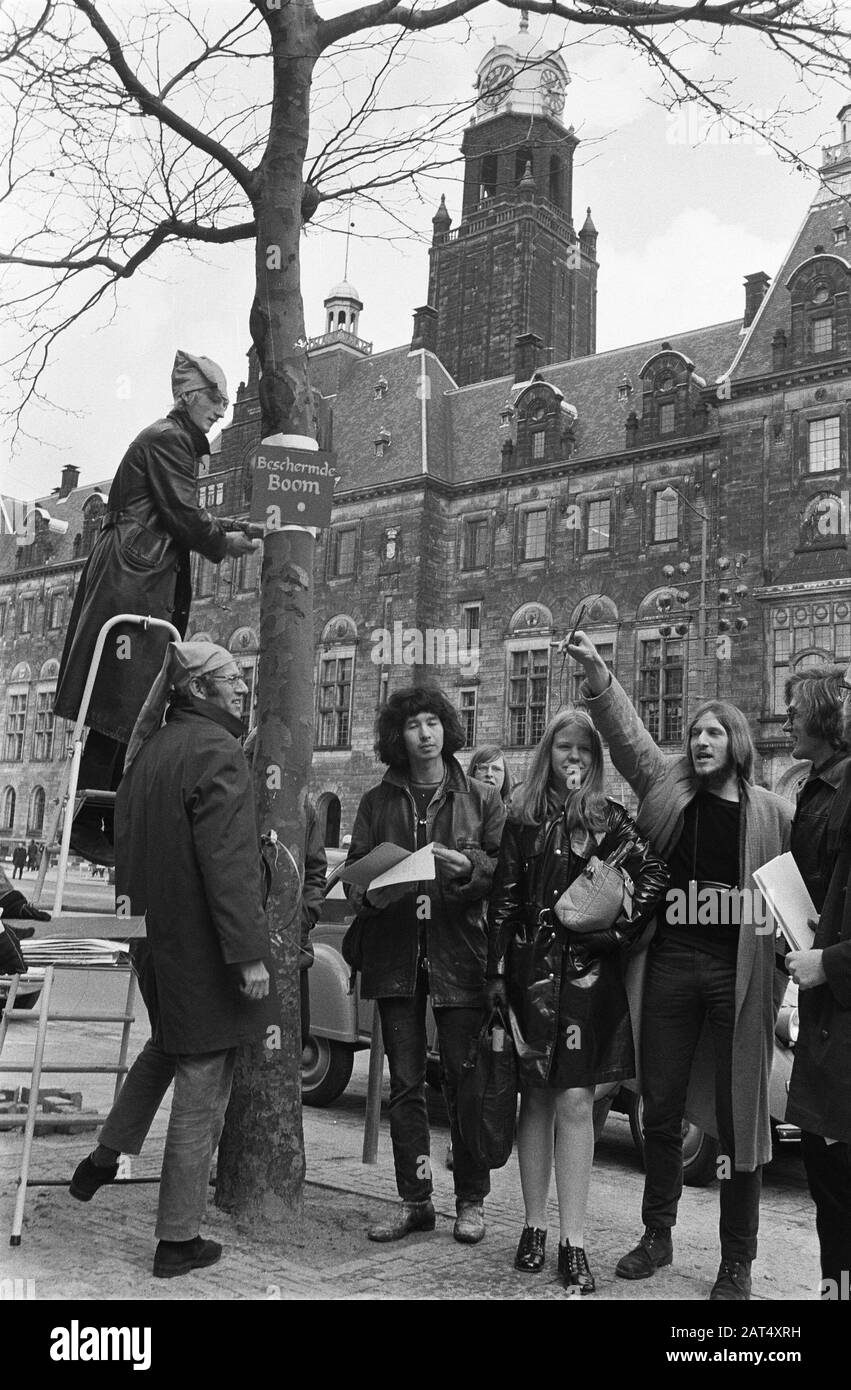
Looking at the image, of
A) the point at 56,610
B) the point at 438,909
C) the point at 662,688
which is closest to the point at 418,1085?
the point at 438,909

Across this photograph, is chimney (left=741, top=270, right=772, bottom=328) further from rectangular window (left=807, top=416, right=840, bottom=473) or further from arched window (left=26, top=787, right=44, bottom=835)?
arched window (left=26, top=787, right=44, bottom=835)

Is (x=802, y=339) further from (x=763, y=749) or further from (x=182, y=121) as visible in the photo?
(x=182, y=121)

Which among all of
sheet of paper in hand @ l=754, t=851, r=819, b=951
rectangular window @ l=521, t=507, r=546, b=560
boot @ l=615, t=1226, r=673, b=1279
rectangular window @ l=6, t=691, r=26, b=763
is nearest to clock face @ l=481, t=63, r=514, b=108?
sheet of paper in hand @ l=754, t=851, r=819, b=951

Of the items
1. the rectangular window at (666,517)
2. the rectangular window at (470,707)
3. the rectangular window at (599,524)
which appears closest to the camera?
the rectangular window at (666,517)

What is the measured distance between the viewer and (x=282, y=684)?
206 inches

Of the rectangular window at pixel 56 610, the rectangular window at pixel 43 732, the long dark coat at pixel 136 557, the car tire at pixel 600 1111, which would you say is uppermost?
the rectangular window at pixel 56 610

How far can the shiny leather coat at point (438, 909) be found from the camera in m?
4.90

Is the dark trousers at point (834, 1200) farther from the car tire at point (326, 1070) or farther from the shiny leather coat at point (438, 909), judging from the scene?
the car tire at point (326, 1070)

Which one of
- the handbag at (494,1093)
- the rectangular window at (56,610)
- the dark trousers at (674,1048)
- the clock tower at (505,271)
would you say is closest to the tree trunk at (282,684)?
the handbag at (494,1093)

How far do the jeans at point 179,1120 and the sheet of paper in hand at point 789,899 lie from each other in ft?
6.50

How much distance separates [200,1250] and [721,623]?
2901 centimetres

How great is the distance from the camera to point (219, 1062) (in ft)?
14.1

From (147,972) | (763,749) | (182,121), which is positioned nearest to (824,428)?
(763,749)

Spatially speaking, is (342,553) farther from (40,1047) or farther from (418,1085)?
(40,1047)
